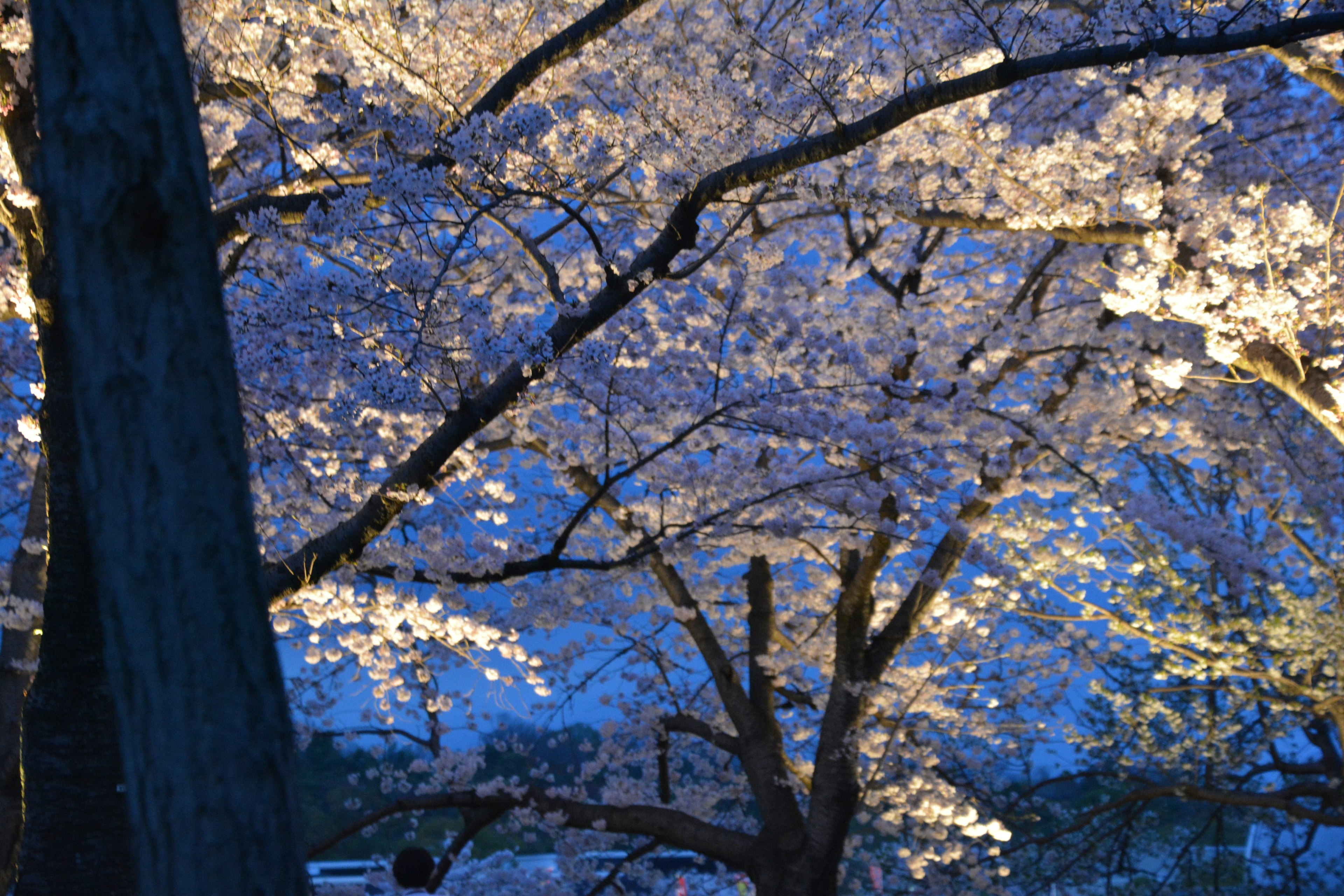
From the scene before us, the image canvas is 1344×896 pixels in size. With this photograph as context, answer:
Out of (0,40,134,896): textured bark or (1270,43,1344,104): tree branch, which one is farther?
(1270,43,1344,104): tree branch

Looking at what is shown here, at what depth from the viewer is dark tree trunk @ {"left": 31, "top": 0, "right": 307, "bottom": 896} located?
1480mm

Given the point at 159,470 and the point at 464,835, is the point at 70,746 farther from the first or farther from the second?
the point at 464,835

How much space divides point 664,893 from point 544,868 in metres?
1.40

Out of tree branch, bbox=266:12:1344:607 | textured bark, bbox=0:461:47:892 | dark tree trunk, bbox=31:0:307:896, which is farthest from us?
textured bark, bbox=0:461:47:892

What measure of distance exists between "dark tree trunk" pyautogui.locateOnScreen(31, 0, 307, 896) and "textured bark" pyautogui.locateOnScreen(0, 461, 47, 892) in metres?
4.34

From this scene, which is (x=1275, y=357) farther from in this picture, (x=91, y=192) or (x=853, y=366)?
(x=91, y=192)

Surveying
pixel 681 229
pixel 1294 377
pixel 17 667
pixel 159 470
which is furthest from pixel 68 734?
pixel 1294 377

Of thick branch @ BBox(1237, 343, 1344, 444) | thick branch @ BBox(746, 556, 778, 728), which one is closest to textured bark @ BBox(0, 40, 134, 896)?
thick branch @ BBox(746, 556, 778, 728)

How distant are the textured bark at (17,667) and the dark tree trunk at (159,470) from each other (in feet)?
14.2

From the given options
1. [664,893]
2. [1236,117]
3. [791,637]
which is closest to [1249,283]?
[1236,117]

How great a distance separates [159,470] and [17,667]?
4977 millimetres

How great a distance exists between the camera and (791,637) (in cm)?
936

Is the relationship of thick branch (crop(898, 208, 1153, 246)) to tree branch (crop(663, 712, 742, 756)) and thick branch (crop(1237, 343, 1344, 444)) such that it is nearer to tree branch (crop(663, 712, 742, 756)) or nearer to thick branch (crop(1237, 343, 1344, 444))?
thick branch (crop(1237, 343, 1344, 444))

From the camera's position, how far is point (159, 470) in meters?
1.52
